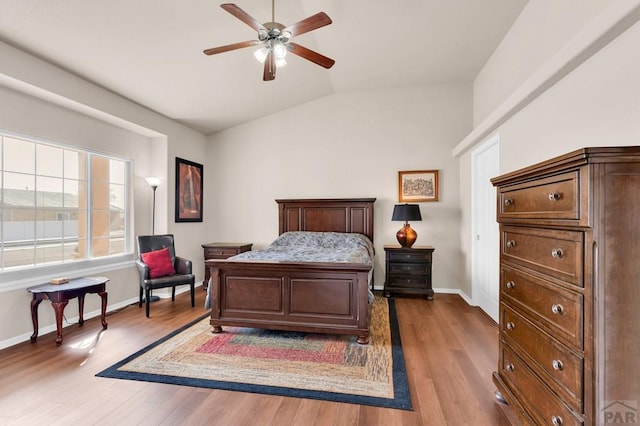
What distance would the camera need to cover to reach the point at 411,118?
16.3 feet

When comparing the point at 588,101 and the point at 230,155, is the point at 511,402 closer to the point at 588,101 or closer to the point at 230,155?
the point at 588,101

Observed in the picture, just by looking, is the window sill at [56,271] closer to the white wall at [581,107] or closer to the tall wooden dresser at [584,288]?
the tall wooden dresser at [584,288]

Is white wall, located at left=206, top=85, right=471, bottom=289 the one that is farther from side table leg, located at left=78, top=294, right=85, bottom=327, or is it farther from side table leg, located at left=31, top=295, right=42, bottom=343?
side table leg, located at left=31, top=295, right=42, bottom=343

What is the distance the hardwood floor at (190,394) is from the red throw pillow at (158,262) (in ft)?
2.92

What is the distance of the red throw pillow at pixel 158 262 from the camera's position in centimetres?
389

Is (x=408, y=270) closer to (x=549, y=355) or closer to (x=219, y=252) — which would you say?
(x=219, y=252)

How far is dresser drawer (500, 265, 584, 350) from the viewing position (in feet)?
4.00

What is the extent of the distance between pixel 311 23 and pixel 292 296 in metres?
2.33

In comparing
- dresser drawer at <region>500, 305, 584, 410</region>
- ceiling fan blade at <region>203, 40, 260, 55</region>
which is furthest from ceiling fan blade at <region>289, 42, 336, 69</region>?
dresser drawer at <region>500, 305, 584, 410</region>

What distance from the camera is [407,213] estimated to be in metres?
4.50

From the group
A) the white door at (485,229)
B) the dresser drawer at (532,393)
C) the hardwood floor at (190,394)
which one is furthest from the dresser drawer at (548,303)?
the white door at (485,229)

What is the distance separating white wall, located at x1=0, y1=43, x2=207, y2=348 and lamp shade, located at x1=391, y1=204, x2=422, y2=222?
11.0 ft

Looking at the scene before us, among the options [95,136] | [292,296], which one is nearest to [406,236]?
[292,296]

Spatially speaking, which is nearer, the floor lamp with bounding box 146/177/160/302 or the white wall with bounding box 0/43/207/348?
the white wall with bounding box 0/43/207/348
